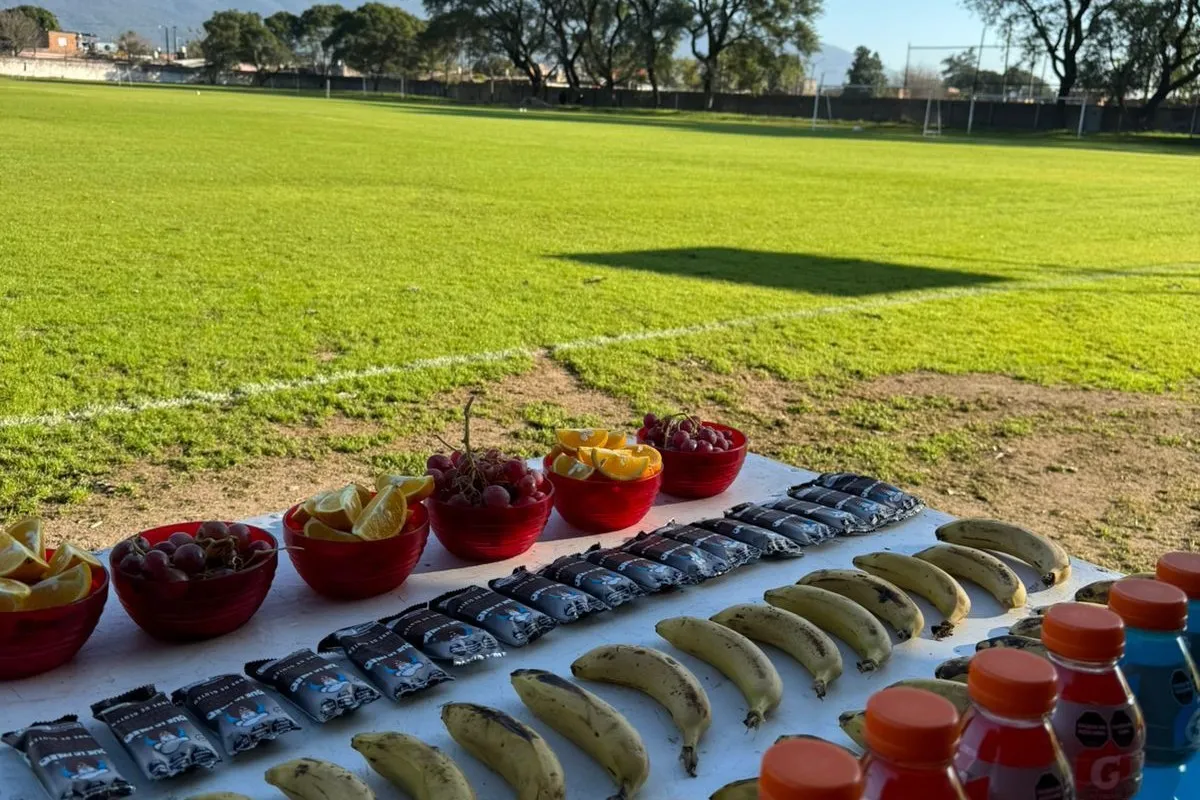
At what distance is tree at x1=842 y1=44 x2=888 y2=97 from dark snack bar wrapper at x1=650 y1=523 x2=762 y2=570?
6812cm

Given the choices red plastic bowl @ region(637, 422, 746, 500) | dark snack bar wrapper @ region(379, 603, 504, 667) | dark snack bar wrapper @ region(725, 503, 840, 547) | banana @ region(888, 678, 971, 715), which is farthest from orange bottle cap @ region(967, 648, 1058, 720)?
red plastic bowl @ region(637, 422, 746, 500)

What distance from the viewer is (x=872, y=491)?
3.22 metres

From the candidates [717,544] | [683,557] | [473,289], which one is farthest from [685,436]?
[473,289]

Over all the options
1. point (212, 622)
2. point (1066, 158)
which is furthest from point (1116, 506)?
point (1066, 158)

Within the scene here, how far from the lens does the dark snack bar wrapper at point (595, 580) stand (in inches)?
94.7

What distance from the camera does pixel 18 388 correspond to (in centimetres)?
595

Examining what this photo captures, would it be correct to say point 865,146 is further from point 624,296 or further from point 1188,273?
point 624,296

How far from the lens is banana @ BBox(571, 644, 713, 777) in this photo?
6.29 ft

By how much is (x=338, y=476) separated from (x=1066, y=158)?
114 ft

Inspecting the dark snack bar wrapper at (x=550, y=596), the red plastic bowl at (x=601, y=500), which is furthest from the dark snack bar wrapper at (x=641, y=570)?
the red plastic bowl at (x=601, y=500)

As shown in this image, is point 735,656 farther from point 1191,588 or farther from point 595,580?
point 1191,588

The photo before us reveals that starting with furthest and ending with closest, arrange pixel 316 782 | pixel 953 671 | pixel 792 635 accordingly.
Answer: pixel 792 635
pixel 953 671
pixel 316 782

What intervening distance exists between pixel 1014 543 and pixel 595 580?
47.4 inches

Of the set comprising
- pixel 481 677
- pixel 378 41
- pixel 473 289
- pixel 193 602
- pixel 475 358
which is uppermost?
pixel 378 41
